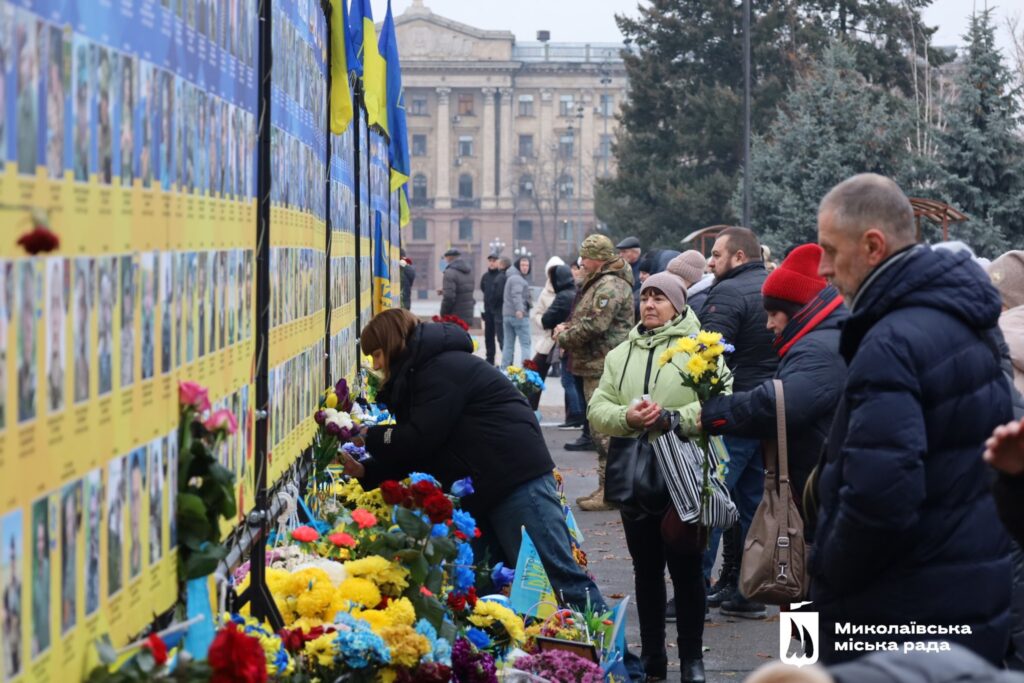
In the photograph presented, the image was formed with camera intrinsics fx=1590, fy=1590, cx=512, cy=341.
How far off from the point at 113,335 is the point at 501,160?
110959mm

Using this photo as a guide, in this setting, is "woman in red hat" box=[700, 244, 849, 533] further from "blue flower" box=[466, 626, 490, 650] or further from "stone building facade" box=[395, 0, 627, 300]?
"stone building facade" box=[395, 0, 627, 300]

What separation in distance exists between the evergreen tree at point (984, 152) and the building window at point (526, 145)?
8676 centimetres

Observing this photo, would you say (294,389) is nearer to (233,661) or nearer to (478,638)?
(478,638)

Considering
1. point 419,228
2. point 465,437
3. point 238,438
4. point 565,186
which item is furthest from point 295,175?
point 419,228

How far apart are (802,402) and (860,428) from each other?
247 cm

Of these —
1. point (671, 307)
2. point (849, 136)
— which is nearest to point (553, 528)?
point (671, 307)

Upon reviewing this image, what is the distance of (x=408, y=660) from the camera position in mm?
3973

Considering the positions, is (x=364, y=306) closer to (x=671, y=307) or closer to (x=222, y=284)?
(x=671, y=307)

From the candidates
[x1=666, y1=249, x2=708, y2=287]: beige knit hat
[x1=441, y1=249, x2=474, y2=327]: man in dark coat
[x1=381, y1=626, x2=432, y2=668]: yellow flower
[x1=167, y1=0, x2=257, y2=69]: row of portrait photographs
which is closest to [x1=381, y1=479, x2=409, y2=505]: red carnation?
[x1=381, y1=626, x2=432, y2=668]: yellow flower

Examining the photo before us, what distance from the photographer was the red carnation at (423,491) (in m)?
4.65

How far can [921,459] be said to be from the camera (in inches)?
142

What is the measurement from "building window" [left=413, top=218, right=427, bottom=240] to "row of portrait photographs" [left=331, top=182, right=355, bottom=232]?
103506 millimetres

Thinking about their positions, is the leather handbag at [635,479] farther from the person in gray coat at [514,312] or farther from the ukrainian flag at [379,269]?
the person in gray coat at [514,312]

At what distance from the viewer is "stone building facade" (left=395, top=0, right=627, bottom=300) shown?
111m
